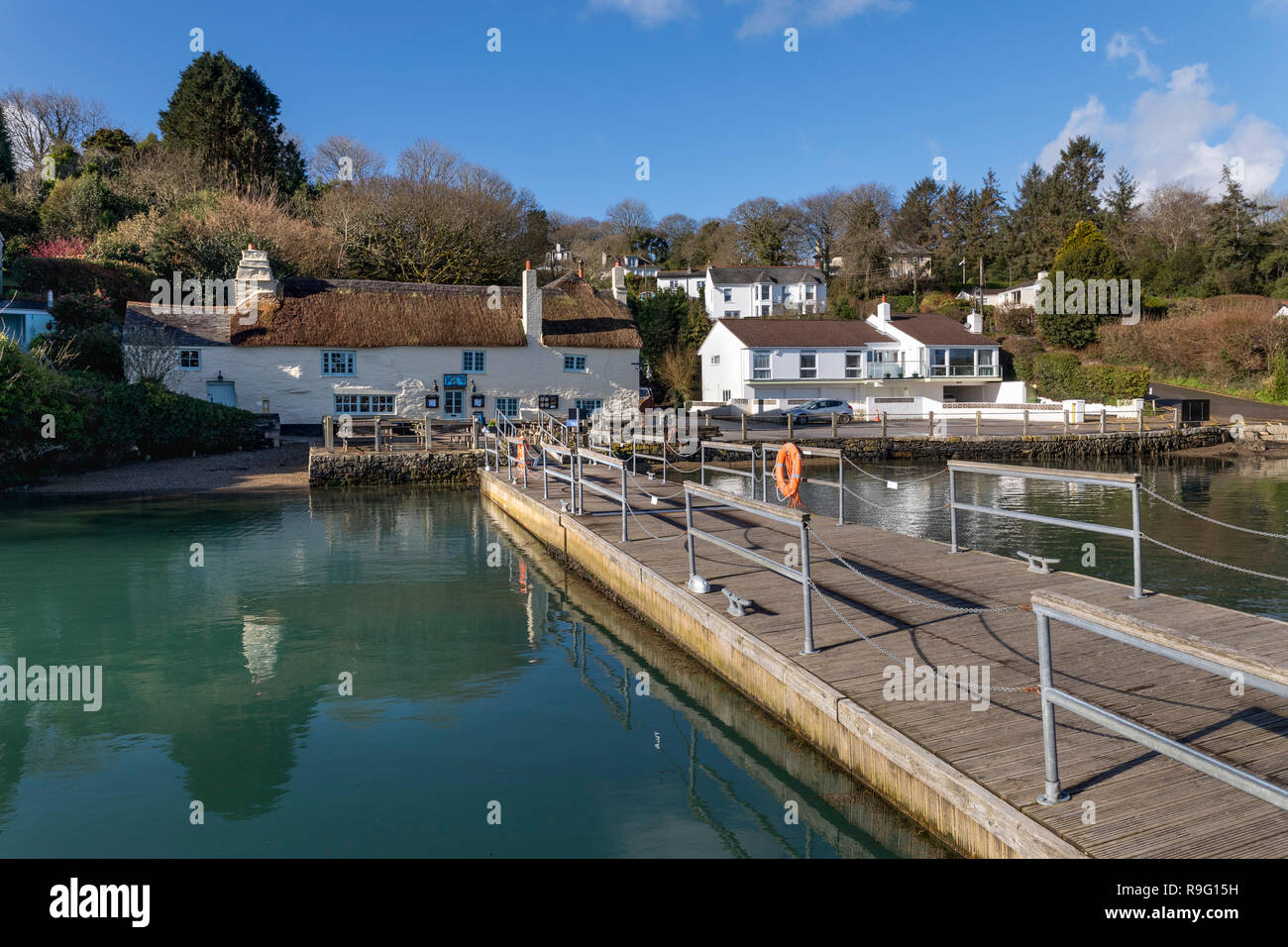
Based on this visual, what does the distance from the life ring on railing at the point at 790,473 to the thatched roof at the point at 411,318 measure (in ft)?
90.4

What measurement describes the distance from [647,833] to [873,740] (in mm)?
1737

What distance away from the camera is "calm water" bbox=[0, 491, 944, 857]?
22.4ft

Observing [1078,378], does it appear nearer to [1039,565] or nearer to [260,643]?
[1039,565]

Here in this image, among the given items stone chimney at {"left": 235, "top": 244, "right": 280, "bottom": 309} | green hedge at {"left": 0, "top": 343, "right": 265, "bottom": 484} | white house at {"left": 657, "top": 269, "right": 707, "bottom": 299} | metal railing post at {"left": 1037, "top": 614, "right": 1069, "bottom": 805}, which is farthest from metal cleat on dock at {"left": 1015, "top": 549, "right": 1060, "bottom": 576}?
white house at {"left": 657, "top": 269, "right": 707, "bottom": 299}

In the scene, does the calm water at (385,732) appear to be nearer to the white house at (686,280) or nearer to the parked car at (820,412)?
→ the parked car at (820,412)

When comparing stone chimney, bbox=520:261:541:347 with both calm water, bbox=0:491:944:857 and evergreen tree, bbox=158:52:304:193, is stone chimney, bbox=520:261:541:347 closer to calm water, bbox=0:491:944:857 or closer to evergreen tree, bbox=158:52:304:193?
evergreen tree, bbox=158:52:304:193

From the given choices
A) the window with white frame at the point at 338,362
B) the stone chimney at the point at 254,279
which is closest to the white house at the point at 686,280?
the window with white frame at the point at 338,362

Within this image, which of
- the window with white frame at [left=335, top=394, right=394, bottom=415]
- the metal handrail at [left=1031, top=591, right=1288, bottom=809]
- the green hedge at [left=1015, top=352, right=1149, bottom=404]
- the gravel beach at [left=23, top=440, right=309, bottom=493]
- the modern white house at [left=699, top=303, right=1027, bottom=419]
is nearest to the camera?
the metal handrail at [left=1031, top=591, right=1288, bottom=809]

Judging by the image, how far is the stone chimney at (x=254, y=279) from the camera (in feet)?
127

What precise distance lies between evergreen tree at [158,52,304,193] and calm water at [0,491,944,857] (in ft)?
147

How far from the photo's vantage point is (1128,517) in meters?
22.3

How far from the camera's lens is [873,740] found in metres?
6.55

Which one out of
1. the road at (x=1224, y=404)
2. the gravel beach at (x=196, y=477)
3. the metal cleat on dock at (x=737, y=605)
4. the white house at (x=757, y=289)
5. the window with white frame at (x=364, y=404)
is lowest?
the metal cleat on dock at (x=737, y=605)
